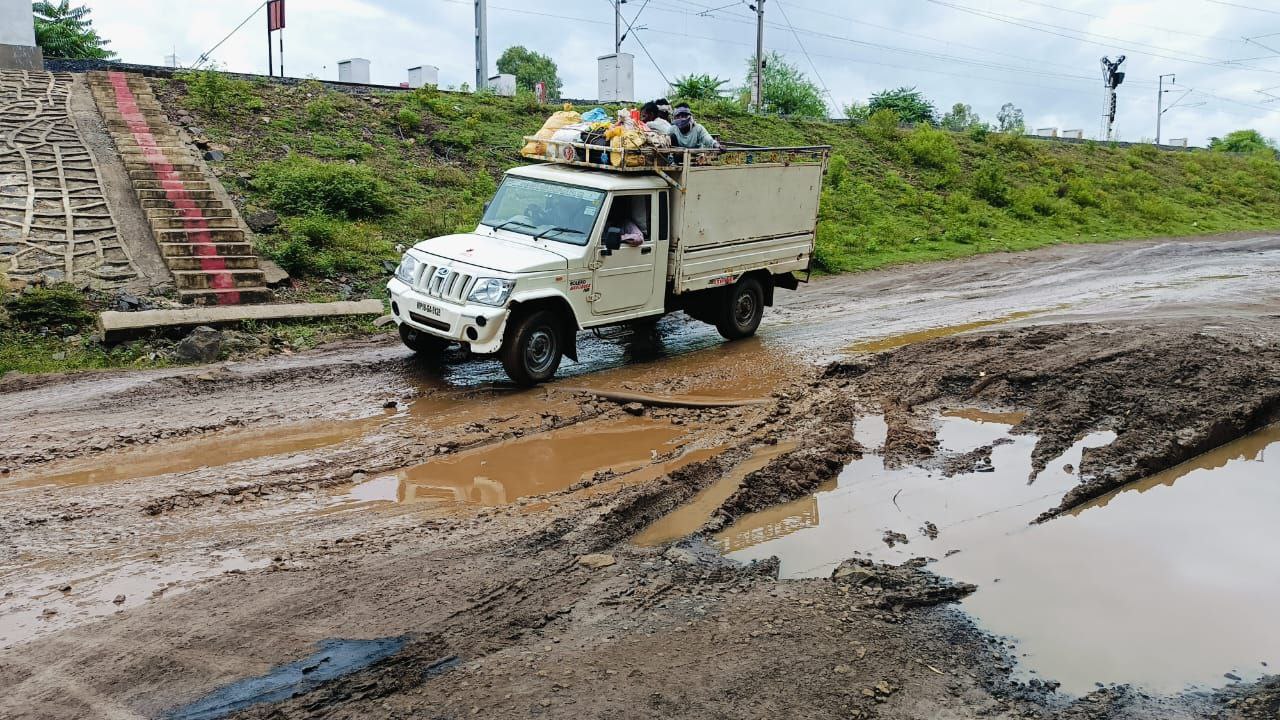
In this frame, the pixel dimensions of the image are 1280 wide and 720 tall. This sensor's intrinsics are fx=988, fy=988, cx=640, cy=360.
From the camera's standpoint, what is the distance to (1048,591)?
5.83 m

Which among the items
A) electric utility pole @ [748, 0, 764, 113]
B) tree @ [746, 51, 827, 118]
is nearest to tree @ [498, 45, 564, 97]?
tree @ [746, 51, 827, 118]

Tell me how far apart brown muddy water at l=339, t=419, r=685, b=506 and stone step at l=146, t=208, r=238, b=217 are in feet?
26.2

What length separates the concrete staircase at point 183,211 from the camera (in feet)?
40.0

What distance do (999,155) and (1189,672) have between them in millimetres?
29003

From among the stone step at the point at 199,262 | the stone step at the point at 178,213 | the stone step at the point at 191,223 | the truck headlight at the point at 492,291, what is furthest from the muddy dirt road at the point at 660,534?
the stone step at the point at 178,213

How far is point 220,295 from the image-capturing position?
1202cm

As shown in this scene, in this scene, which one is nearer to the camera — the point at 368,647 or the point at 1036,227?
the point at 368,647

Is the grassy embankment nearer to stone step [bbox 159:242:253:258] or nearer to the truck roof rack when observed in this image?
stone step [bbox 159:242:253:258]

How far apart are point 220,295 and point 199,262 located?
2.80ft

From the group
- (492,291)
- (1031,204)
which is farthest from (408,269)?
(1031,204)

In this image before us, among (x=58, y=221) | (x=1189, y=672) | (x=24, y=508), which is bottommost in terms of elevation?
(x=1189, y=672)

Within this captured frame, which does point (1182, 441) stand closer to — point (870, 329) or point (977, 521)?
point (977, 521)

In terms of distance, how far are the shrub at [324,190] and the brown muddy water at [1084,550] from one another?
10.2 metres

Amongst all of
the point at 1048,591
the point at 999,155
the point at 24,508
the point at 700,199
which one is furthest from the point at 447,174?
the point at 999,155
